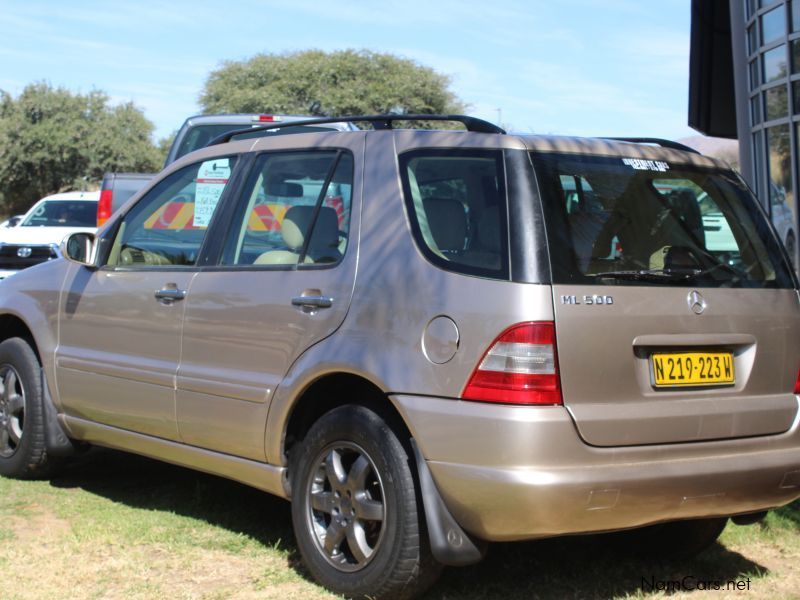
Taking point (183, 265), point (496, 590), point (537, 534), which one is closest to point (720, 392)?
point (537, 534)

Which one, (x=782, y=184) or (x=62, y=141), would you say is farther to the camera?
(x=62, y=141)

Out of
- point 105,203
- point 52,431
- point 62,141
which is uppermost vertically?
point 62,141

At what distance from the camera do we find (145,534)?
16.5ft

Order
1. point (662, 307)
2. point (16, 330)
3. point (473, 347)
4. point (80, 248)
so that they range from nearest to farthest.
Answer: point (473, 347), point (662, 307), point (80, 248), point (16, 330)

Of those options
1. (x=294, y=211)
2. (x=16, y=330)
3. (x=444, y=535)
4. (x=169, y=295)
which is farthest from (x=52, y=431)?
(x=444, y=535)

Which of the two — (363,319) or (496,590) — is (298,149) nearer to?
(363,319)

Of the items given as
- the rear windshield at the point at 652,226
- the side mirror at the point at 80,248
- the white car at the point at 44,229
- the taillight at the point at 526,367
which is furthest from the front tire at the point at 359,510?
the white car at the point at 44,229

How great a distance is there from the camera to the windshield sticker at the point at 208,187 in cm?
510

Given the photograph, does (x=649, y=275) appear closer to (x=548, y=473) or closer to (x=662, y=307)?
(x=662, y=307)

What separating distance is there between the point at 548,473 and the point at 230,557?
1782mm

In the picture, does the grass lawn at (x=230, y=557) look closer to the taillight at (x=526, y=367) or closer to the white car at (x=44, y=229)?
the taillight at (x=526, y=367)

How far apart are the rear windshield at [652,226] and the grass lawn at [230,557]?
131 cm

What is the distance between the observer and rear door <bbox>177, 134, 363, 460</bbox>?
4312mm

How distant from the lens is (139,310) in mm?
5148
